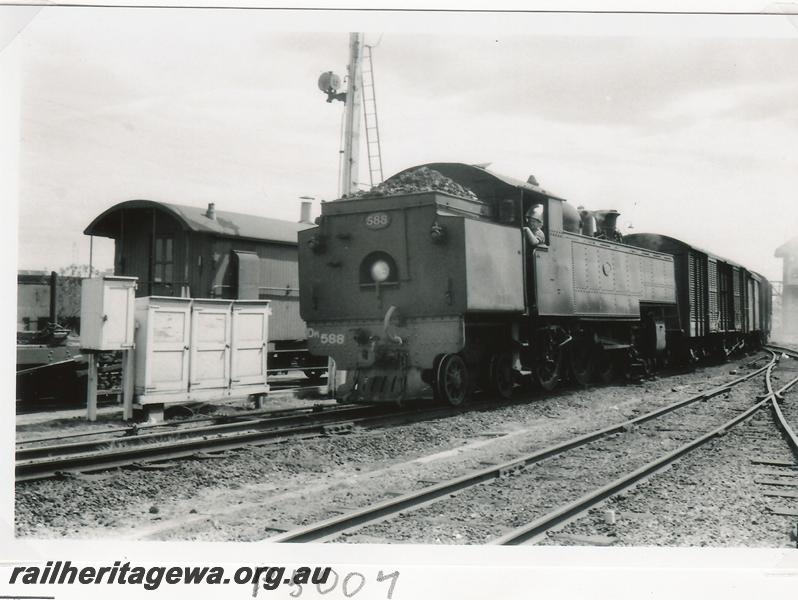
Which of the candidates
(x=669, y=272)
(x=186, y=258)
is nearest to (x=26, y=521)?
(x=186, y=258)

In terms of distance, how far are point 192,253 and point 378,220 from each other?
4.61 meters

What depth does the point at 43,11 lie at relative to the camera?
492 cm

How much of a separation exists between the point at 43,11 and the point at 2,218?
58.6 inches

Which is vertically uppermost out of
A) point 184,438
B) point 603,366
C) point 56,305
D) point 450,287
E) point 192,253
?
point 192,253

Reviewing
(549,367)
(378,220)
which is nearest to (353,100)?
(378,220)

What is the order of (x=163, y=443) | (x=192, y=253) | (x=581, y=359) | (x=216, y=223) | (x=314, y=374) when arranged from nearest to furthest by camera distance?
(x=163, y=443) < (x=581, y=359) < (x=192, y=253) < (x=216, y=223) < (x=314, y=374)

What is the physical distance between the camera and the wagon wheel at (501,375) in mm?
9312

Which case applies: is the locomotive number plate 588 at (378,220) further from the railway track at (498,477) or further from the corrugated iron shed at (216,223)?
the corrugated iron shed at (216,223)

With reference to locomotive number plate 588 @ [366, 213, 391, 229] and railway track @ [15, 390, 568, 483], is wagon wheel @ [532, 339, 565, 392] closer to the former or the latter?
railway track @ [15, 390, 568, 483]

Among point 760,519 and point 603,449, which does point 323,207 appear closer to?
point 603,449

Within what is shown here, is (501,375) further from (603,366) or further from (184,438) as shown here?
(184,438)

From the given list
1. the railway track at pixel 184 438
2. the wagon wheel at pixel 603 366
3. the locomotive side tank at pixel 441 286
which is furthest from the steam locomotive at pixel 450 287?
the wagon wheel at pixel 603 366

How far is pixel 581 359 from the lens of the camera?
11.6 m

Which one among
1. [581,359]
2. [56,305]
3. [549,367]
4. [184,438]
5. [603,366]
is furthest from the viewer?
[603,366]
